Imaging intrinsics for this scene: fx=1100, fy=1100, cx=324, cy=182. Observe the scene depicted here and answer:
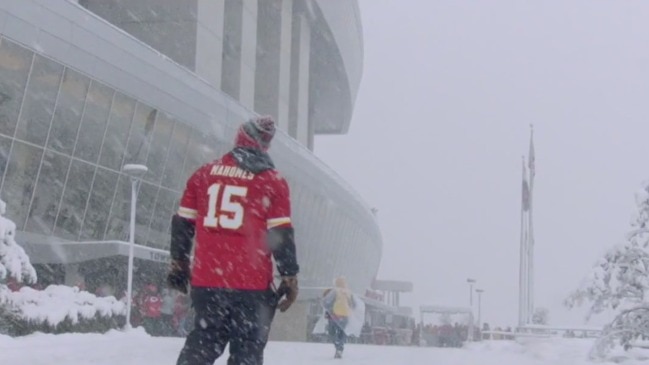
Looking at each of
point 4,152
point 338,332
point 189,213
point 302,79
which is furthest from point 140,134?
point 189,213

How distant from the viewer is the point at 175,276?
18.3ft

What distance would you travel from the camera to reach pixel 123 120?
1185 inches

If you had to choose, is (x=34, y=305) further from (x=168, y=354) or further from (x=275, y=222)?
(x=275, y=222)

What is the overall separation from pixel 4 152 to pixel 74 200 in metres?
3.56

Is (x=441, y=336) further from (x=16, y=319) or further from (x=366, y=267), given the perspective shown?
(x=366, y=267)

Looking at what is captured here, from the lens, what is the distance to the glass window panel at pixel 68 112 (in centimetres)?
2706

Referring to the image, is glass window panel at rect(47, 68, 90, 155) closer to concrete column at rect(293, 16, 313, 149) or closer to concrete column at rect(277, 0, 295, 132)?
concrete column at rect(277, 0, 295, 132)

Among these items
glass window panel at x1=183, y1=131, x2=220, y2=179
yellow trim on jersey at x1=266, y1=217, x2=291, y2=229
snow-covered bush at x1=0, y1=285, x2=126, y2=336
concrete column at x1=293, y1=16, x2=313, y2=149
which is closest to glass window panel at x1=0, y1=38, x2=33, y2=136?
snow-covered bush at x1=0, y1=285, x2=126, y2=336

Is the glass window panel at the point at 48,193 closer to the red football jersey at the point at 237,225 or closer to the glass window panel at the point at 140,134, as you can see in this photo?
the glass window panel at the point at 140,134

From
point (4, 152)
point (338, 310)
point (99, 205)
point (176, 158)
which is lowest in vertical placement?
point (338, 310)

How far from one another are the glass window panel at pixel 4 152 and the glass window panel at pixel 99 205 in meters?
3.95

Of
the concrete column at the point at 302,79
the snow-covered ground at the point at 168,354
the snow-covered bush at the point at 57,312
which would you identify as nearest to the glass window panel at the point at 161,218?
the snow-covered bush at the point at 57,312

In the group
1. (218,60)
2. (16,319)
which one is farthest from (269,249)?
(218,60)

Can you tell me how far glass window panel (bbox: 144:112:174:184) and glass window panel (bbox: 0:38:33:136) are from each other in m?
6.61
